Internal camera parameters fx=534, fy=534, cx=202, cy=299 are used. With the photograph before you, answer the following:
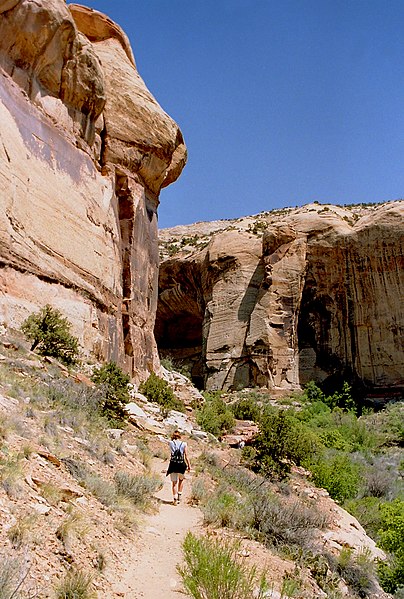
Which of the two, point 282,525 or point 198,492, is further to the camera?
point 198,492

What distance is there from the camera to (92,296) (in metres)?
17.1

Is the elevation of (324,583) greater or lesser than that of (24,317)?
lesser

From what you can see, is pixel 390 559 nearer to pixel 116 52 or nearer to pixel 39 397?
pixel 39 397

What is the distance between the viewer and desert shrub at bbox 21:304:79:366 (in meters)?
12.9

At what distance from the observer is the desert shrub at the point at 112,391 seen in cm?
1139

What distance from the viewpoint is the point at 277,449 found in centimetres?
1240

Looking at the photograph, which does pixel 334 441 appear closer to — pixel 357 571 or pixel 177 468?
pixel 177 468

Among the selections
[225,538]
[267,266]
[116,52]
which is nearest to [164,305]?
[267,266]

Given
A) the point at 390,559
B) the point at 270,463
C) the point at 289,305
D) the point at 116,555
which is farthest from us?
the point at 289,305

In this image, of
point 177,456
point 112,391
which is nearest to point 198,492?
point 177,456

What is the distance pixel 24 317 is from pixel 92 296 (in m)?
3.85

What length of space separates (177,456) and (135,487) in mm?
1547

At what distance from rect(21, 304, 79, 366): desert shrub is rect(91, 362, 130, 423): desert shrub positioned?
0.99m

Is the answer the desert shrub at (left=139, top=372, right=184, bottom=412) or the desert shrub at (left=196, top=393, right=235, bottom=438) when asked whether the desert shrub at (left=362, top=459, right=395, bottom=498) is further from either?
the desert shrub at (left=139, top=372, right=184, bottom=412)
